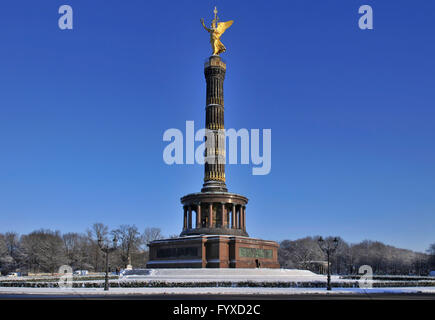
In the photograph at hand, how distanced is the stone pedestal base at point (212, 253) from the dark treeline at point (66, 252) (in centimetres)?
3345

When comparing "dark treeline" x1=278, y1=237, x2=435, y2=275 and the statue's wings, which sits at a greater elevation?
the statue's wings

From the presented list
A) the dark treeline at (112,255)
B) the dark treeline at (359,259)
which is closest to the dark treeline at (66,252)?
the dark treeline at (112,255)

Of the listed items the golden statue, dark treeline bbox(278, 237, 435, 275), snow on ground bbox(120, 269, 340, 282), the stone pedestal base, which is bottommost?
dark treeline bbox(278, 237, 435, 275)

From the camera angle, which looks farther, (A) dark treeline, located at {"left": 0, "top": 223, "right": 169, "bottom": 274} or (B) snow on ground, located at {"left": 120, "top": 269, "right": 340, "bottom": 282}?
(A) dark treeline, located at {"left": 0, "top": 223, "right": 169, "bottom": 274}

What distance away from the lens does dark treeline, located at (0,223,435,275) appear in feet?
258

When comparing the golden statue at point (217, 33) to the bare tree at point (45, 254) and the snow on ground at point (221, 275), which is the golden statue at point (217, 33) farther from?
the bare tree at point (45, 254)

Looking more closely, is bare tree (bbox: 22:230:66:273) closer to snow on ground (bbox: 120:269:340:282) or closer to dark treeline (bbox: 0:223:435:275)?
dark treeline (bbox: 0:223:435:275)

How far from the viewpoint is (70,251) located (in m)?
86.6

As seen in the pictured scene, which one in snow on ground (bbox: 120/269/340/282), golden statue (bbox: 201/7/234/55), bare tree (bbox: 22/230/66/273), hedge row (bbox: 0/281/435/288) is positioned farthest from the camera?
bare tree (bbox: 22/230/66/273)

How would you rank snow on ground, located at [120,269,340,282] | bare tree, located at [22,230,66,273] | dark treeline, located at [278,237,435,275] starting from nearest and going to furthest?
snow on ground, located at [120,269,340,282]
bare tree, located at [22,230,66,273]
dark treeline, located at [278,237,435,275]

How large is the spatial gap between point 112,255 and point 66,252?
8933 millimetres

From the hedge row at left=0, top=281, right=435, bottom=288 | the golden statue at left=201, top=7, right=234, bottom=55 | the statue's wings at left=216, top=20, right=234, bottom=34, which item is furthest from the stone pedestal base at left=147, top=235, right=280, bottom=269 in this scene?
the statue's wings at left=216, top=20, right=234, bottom=34

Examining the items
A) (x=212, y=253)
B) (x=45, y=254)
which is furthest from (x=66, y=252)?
(x=212, y=253)
